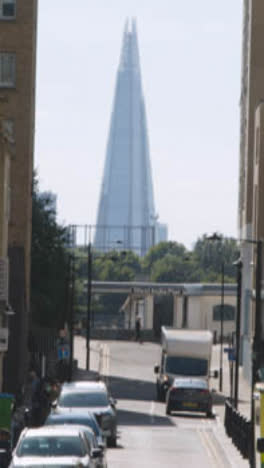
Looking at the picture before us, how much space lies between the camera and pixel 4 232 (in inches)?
1925

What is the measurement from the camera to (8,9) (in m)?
65.8

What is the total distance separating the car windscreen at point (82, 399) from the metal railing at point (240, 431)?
151 inches

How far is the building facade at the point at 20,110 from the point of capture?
62.8m

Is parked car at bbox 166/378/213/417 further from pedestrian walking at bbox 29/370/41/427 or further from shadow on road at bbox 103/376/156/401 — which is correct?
shadow on road at bbox 103/376/156/401

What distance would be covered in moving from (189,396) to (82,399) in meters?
17.5

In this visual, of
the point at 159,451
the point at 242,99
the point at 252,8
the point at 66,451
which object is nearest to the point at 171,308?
the point at 242,99

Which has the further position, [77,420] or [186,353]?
[186,353]

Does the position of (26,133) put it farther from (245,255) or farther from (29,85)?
(245,255)

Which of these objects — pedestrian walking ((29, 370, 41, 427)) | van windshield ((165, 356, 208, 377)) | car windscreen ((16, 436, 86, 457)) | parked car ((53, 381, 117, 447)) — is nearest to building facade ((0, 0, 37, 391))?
van windshield ((165, 356, 208, 377))

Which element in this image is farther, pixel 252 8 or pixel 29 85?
pixel 252 8

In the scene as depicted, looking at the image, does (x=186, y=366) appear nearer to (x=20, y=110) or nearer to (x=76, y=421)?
(x=20, y=110)

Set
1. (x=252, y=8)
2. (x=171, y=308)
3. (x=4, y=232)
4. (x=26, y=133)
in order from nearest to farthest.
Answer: (x=4, y=232)
(x=26, y=133)
(x=252, y=8)
(x=171, y=308)

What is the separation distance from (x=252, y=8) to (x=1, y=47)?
2178 cm

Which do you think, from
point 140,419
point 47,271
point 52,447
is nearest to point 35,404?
point 140,419
